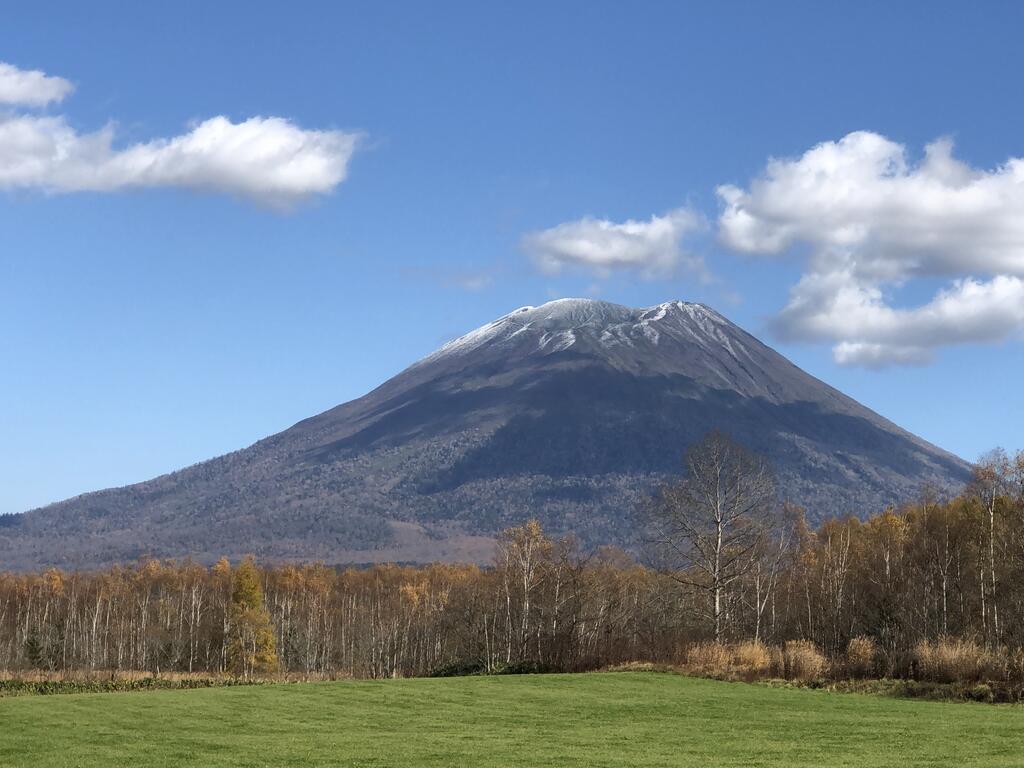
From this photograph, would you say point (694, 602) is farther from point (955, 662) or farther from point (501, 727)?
point (501, 727)

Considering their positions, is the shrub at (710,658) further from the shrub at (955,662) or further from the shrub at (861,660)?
the shrub at (955,662)

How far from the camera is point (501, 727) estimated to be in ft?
88.5

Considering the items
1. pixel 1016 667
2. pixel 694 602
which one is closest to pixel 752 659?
pixel 1016 667

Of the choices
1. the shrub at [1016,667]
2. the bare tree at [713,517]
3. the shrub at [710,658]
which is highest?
the bare tree at [713,517]

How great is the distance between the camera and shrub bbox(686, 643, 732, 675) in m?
41.2

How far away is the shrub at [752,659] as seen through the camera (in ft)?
132

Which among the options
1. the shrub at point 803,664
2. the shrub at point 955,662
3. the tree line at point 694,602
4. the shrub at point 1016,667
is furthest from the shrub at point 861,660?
the shrub at point 1016,667

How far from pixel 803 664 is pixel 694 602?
13203mm

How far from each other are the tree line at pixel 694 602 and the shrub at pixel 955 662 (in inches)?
46.5

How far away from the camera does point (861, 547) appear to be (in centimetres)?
8856

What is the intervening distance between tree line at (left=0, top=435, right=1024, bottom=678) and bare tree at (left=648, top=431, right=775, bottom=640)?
0.34 feet

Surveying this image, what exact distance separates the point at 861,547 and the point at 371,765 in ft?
245

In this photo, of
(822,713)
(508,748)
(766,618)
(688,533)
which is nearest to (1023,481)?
(688,533)

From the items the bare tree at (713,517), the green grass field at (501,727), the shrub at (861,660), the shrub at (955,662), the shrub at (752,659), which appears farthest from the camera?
the bare tree at (713,517)
